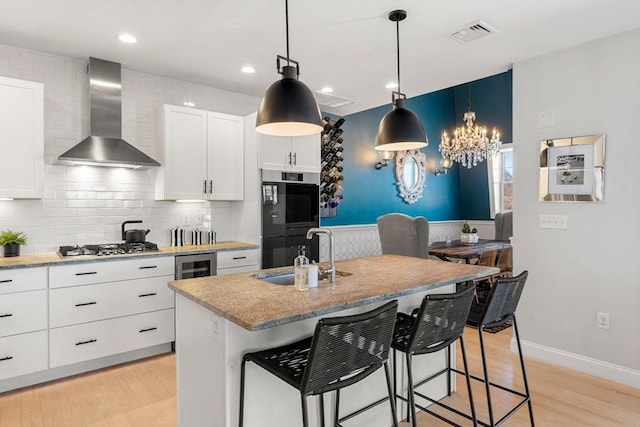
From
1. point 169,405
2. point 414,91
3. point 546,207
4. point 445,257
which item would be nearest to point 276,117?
point 169,405

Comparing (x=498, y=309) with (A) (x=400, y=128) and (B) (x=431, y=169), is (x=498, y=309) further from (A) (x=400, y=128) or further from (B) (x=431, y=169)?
(B) (x=431, y=169)

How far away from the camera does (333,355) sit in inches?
57.9

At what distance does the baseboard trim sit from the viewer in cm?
287

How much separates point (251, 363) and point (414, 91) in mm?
3739

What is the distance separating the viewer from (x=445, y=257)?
4.75 m

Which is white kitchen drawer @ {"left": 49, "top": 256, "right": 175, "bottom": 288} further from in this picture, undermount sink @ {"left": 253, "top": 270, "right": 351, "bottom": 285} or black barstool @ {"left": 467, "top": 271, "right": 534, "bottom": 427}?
black barstool @ {"left": 467, "top": 271, "right": 534, "bottom": 427}

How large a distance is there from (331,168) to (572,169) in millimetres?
2906

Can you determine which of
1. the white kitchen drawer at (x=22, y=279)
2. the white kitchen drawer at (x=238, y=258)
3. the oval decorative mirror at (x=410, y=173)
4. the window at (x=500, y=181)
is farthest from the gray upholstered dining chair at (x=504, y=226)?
the white kitchen drawer at (x=22, y=279)

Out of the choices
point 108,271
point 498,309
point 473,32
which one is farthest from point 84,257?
point 473,32

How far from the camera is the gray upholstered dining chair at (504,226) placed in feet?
20.2

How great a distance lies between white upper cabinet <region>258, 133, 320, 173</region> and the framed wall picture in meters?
2.31

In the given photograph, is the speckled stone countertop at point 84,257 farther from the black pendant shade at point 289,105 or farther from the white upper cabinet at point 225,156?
the black pendant shade at point 289,105

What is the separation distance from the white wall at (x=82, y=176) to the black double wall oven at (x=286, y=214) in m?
0.84

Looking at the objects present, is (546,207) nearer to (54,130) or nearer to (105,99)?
(105,99)
